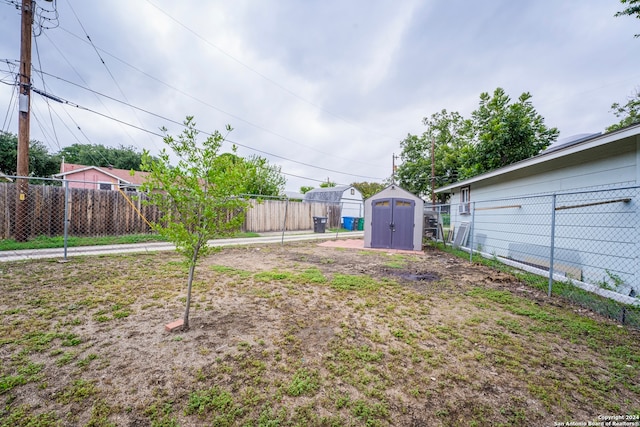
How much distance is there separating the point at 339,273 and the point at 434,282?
1930 mm

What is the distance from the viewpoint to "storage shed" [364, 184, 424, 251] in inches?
350

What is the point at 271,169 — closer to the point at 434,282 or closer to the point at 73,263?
the point at 73,263

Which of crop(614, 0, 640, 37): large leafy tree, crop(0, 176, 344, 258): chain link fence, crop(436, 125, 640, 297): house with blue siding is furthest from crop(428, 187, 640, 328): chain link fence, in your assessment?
crop(0, 176, 344, 258): chain link fence

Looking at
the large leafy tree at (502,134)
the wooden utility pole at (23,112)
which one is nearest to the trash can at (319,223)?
the large leafy tree at (502,134)

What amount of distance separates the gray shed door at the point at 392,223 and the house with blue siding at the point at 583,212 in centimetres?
279

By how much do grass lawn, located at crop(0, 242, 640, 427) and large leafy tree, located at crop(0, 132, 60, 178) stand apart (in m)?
28.3

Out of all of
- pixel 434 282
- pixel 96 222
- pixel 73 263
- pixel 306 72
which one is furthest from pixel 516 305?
pixel 306 72

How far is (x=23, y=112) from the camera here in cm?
675

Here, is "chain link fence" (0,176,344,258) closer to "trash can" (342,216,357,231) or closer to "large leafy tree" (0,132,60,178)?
"trash can" (342,216,357,231)

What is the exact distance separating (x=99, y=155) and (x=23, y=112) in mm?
30233

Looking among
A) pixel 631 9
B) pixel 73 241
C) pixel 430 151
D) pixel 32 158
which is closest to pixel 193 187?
pixel 73 241

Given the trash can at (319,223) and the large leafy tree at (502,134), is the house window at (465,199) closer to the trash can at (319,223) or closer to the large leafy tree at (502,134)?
the large leafy tree at (502,134)

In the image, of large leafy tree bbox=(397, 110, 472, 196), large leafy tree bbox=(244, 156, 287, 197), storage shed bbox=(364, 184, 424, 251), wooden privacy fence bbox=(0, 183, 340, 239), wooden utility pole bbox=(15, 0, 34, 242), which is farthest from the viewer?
large leafy tree bbox=(244, 156, 287, 197)

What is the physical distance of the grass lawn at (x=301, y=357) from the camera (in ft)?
5.03
